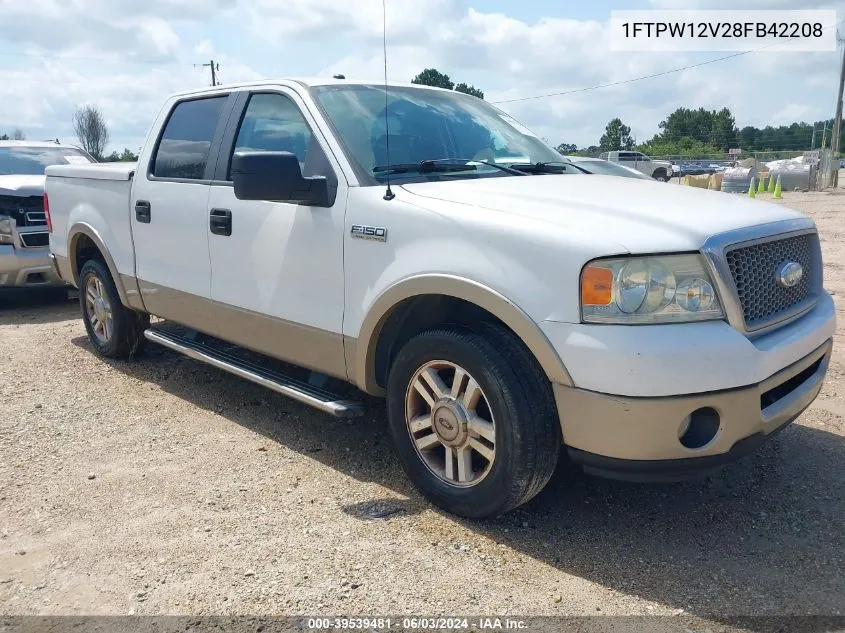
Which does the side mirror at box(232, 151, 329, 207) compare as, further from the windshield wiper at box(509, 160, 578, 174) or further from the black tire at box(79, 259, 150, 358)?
the black tire at box(79, 259, 150, 358)

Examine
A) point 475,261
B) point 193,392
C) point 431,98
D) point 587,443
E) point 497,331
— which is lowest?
point 193,392

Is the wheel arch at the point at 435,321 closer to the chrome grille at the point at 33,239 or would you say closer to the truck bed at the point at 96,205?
the truck bed at the point at 96,205

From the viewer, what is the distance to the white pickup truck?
106 inches

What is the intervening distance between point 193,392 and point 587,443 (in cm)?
327

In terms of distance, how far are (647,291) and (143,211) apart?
3509mm

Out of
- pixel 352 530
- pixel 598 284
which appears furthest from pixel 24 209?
pixel 598 284

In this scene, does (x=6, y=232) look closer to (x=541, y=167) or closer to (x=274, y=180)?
(x=274, y=180)

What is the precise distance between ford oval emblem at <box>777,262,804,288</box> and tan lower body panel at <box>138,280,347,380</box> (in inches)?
76.4

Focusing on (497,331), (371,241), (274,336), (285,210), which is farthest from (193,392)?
(497,331)

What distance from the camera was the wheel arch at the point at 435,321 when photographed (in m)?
2.81

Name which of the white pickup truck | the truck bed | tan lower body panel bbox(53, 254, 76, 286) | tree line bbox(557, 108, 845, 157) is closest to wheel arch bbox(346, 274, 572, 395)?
the white pickup truck

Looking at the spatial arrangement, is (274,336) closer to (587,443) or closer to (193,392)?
(193,392)

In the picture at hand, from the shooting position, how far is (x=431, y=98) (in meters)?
4.34

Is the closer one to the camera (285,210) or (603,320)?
(603,320)
